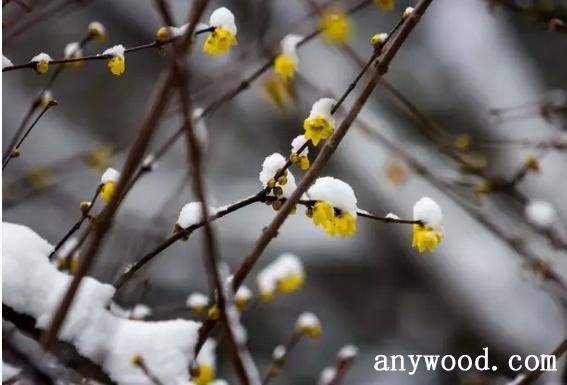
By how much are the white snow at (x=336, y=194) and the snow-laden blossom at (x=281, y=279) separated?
0.40 meters

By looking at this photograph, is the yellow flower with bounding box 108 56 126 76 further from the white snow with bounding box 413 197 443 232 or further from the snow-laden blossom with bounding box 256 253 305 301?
the snow-laden blossom with bounding box 256 253 305 301

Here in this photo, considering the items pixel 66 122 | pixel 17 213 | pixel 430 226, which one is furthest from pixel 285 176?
pixel 66 122

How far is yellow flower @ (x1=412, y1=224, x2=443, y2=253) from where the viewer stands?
0.69 m

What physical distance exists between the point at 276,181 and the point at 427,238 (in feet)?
0.50

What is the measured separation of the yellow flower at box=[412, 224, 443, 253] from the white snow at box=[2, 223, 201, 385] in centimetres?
22

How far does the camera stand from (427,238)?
69 centimetres

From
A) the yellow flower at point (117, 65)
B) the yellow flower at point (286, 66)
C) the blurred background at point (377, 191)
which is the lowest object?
the yellow flower at point (117, 65)

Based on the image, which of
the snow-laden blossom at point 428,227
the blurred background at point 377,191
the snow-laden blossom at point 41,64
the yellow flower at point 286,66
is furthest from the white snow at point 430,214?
the blurred background at point 377,191

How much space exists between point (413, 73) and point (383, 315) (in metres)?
1.26

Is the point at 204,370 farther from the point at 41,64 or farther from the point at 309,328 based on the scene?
the point at 41,64

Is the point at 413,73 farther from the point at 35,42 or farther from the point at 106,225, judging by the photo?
the point at 106,225

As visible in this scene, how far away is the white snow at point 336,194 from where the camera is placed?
2.18 ft

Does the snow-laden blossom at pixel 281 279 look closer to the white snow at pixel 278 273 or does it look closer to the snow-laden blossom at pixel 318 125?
the white snow at pixel 278 273

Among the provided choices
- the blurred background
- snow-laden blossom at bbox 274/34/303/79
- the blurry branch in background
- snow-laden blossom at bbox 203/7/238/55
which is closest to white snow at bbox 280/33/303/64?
snow-laden blossom at bbox 274/34/303/79
